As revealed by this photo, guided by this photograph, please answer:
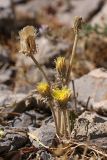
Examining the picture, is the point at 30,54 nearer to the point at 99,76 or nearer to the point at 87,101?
the point at 87,101

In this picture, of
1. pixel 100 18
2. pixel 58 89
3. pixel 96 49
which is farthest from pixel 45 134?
pixel 100 18

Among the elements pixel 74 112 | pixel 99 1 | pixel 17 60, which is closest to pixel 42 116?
pixel 74 112

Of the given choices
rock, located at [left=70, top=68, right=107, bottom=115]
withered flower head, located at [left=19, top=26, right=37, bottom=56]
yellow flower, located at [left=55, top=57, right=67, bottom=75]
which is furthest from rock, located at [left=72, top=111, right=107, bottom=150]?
withered flower head, located at [left=19, top=26, right=37, bottom=56]

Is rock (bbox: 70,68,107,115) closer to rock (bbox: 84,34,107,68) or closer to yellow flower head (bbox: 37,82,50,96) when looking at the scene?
yellow flower head (bbox: 37,82,50,96)

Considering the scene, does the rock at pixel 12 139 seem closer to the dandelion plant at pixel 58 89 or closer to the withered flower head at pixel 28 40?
the dandelion plant at pixel 58 89

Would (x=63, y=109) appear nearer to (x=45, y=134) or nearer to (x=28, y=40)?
(x=45, y=134)

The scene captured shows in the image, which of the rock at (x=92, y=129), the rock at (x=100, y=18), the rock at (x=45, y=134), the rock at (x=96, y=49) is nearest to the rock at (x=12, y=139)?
the rock at (x=45, y=134)
